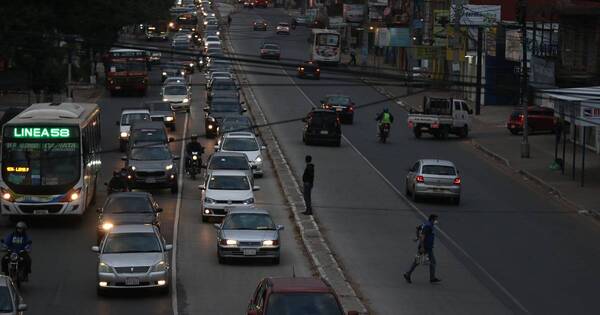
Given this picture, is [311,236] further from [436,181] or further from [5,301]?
[5,301]

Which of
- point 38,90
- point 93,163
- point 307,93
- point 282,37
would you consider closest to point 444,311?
point 93,163

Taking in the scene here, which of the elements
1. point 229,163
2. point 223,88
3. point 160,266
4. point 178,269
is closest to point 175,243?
point 178,269

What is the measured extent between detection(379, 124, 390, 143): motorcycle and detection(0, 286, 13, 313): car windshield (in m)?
40.8

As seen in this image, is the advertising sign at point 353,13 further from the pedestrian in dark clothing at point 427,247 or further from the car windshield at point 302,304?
the car windshield at point 302,304

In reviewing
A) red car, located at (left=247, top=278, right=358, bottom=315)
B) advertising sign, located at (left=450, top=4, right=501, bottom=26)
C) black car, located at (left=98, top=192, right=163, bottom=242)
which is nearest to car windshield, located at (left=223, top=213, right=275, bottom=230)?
black car, located at (left=98, top=192, right=163, bottom=242)

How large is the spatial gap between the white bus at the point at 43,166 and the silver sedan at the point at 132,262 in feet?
30.3

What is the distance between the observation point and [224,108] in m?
60.6

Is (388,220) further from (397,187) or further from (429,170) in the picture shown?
(397,187)

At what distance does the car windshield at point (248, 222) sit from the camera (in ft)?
97.9

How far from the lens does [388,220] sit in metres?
37.6

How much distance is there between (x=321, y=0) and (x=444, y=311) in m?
163

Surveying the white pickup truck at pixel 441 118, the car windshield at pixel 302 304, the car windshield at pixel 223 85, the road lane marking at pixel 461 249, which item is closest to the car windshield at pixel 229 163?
the road lane marking at pixel 461 249

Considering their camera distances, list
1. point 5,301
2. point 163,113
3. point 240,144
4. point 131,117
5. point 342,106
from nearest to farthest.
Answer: point 5,301, point 240,144, point 131,117, point 163,113, point 342,106

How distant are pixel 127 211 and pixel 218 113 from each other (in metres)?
28.2
